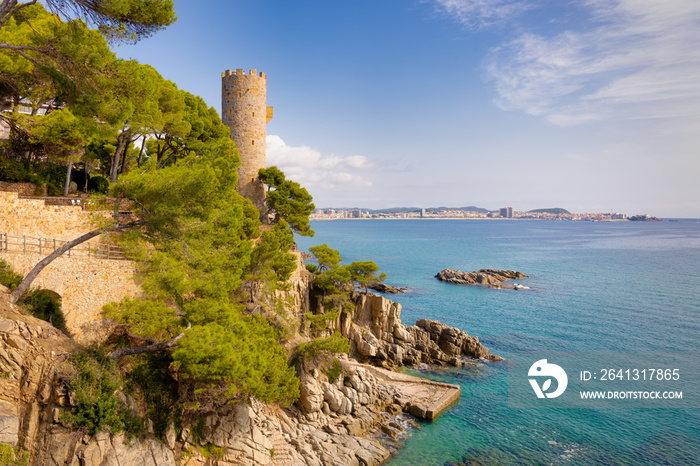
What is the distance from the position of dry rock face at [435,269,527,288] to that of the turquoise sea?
2.00 m

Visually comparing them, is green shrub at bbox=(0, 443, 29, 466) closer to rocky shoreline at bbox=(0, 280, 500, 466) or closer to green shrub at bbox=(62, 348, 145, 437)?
rocky shoreline at bbox=(0, 280, 500, 466)

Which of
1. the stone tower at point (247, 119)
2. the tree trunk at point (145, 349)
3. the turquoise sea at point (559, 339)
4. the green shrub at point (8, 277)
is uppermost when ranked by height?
the stone tower at point (247, 119)

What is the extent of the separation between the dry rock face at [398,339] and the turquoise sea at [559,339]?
1957 mm

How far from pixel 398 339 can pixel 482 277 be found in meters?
32.3

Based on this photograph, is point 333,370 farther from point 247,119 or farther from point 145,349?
point 247,119

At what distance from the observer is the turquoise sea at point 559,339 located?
18688 mm

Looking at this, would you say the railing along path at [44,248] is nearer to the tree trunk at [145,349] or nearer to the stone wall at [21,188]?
the tree trunk at [145,349]

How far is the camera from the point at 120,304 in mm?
13188

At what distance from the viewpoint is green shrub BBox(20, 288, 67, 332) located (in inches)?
474

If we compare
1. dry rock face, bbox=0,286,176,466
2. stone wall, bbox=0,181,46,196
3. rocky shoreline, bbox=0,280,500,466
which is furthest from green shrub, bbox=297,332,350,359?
stone wall, bbox=0,181,46,196

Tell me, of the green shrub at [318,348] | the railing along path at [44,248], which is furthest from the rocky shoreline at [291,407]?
the railing along path at [44,248]

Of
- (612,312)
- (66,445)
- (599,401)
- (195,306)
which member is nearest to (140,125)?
(195,306)

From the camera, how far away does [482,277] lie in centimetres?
5869

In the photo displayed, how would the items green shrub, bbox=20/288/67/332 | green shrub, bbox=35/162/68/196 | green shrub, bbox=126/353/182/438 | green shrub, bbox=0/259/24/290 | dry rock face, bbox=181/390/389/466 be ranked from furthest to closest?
green shrub, bbox=35/162/68/196, dry rock face, bbox=181/390/389/466, green shrub, bbox=126/353/182/438, green shrub, bbox=0/259/24/290, green shrub, bbox=20/288/67/332
